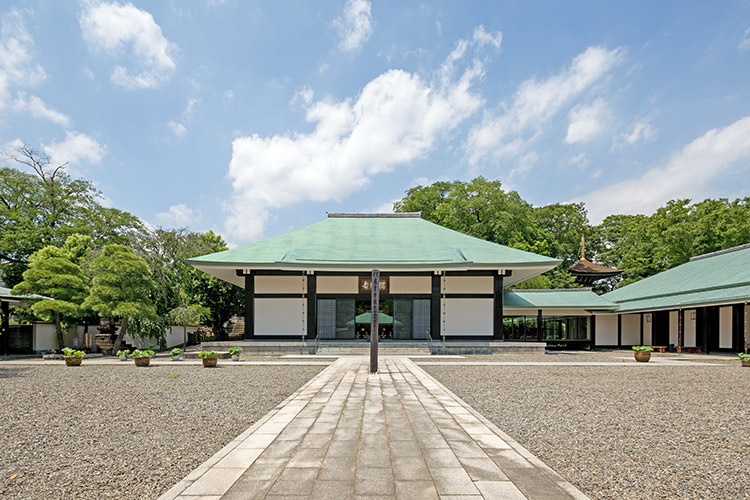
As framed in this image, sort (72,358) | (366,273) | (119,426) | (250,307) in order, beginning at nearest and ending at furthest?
1. (119,426)
2. (72,358)
3. (250,307)
4. (366,273)

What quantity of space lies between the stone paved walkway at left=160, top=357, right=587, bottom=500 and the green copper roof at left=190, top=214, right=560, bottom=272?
11627 millimetres

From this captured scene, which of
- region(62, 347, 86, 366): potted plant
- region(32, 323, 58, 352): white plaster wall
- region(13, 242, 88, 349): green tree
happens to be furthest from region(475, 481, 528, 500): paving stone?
region(32, 323, 58, 352): white plaster wall

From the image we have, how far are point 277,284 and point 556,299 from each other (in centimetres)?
1579

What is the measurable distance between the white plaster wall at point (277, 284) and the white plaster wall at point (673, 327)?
751 inches

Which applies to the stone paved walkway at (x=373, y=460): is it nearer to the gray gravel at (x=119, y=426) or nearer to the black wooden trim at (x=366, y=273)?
the gray gravel at (x=119, y=426)

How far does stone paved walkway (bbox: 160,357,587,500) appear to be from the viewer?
3248 millimetres

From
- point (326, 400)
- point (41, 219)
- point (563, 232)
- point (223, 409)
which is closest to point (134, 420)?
point (223, 409)

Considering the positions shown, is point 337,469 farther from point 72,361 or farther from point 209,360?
point 72,361

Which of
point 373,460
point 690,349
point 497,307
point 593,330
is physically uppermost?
point 497,307

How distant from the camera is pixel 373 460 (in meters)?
3.94

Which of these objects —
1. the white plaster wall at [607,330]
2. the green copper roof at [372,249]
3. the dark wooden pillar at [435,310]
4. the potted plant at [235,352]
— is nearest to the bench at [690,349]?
the white plaster wall at [607,330]

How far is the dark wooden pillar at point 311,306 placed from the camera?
60.0ft

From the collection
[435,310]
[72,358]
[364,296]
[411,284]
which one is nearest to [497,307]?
[435,310]

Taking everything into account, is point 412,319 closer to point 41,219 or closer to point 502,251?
point 502,251
